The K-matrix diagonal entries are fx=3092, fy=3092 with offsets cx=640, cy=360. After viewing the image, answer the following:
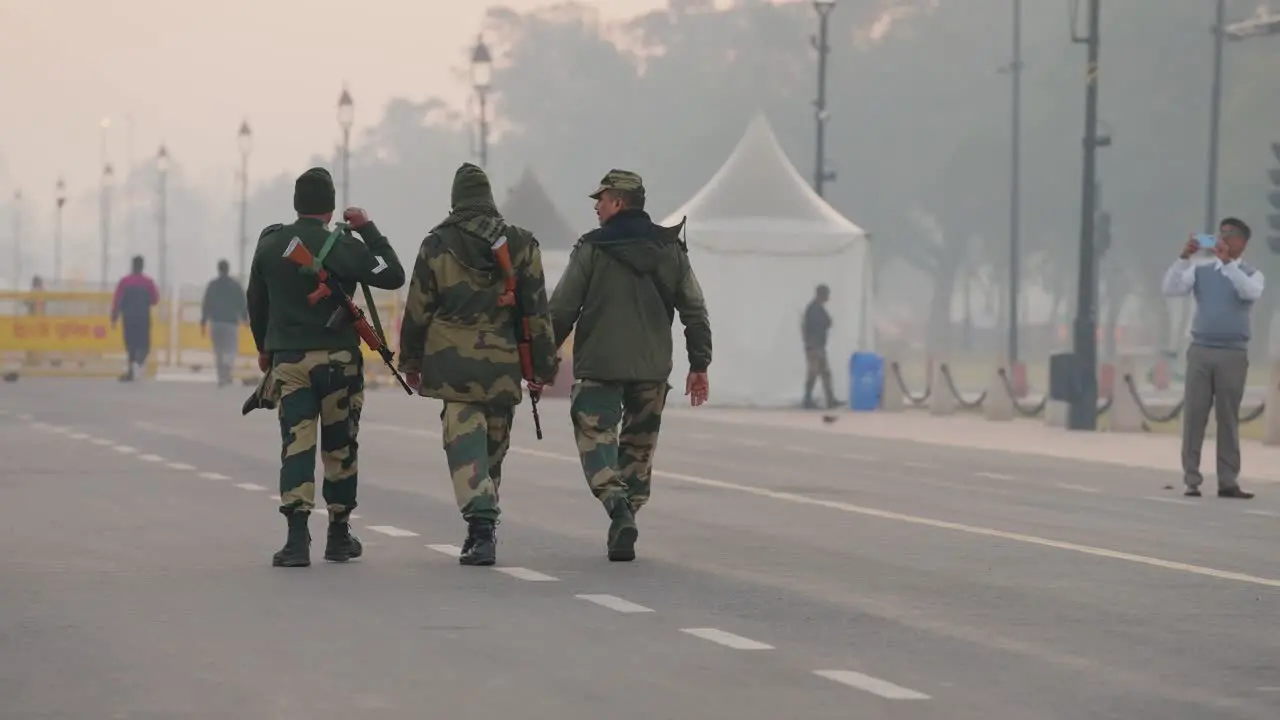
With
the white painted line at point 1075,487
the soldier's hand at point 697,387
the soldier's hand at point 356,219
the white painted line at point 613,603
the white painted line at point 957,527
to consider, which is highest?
the soldier's hand at point 356,219

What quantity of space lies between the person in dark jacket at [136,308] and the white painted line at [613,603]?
104 ft

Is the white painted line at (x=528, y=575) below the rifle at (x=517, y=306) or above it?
below

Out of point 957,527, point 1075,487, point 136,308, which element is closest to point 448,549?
point 957,527

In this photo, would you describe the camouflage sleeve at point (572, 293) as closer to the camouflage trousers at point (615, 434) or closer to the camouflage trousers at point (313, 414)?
the camouflage trousers at point (615, 434)

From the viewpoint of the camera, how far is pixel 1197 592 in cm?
1309

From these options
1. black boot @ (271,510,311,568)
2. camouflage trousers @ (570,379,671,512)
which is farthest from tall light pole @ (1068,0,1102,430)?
black boot @ (271,510,311,568)

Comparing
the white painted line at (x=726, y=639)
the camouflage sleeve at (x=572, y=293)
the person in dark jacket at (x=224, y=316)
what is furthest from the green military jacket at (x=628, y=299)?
the person in dark jacket at (x=224, y=316)

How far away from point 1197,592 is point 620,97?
110982 millimetres

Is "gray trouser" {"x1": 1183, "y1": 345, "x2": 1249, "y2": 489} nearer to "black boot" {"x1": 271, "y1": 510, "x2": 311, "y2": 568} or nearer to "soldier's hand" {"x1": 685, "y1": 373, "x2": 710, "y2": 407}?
"soldier's hand" {"x1": 685, "y1": 373, "x2": 710, "y2": 407}

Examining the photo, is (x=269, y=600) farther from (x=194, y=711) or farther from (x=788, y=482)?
(x=788, y=482)

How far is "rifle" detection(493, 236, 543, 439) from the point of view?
1359 centimetres

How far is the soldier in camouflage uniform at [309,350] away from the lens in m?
13.6

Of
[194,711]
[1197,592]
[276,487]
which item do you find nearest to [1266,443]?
[276,487]

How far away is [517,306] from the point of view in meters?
13.8
